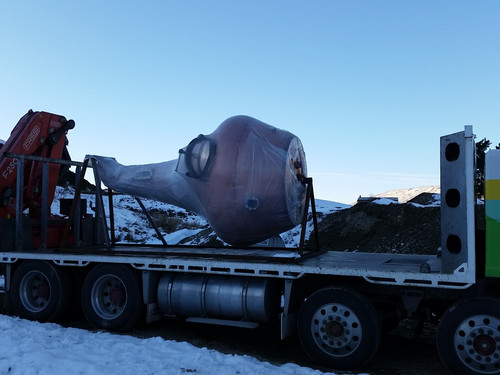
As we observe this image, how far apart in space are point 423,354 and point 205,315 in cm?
316

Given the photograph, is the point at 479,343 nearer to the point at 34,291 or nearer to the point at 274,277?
the point at 274,277

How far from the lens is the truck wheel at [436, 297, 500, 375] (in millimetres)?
5367

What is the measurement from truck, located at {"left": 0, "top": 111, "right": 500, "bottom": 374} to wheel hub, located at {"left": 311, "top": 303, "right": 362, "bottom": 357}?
0.04 ft

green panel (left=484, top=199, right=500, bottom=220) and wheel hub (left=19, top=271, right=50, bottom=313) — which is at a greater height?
green panel (left=484, top=199, right=500, bottom=220)

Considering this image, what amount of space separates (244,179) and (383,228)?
11.0m

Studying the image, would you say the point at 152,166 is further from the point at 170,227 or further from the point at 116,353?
the point at 170,227

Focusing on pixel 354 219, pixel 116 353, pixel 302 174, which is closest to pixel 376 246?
pixel 354 219

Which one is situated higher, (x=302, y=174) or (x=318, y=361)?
(x=302, y=174)

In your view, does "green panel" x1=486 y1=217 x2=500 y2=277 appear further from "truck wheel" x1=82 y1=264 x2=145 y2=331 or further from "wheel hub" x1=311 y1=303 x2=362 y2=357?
"truck wheel" x1=82 y1=264 x2=145 y2=331

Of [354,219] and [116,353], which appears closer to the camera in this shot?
[116,353]

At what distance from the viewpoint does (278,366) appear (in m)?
6.10

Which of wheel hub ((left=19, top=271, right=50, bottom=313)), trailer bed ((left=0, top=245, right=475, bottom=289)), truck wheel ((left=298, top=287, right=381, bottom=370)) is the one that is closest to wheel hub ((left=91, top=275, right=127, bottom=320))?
trailer bed ((left=0, top=245, right=475, bottom=289))

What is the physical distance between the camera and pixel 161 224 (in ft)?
107

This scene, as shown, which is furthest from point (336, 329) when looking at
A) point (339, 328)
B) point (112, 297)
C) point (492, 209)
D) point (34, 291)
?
point (34, 291)
